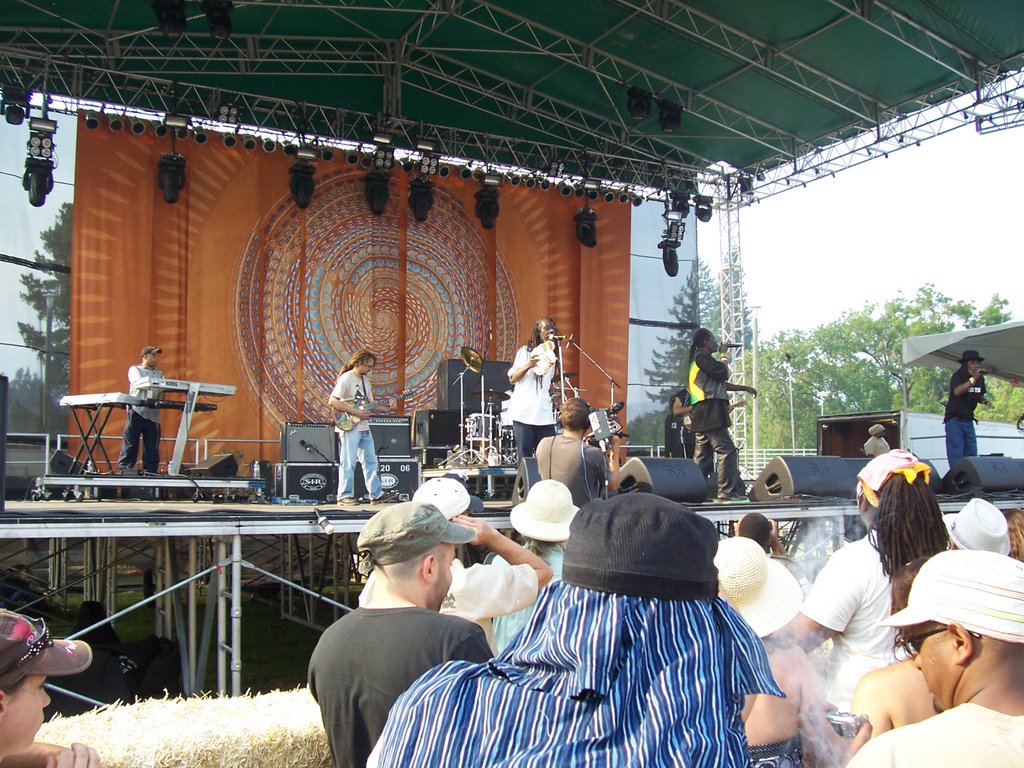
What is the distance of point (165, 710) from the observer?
308cm

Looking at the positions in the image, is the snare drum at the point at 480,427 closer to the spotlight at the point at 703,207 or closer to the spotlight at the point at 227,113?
the spotlight at the point at 227,113

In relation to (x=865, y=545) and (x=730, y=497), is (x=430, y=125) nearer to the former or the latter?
(x=730, y=497)

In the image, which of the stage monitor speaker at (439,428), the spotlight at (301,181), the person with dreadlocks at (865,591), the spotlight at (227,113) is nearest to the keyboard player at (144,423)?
the stage monitor speaker at (439,428)

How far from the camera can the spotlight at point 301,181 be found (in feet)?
42.5

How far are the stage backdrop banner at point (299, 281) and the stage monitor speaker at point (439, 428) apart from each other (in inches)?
47.0

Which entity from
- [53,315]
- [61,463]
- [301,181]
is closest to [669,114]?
[301,181]

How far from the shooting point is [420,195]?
45.1 ft

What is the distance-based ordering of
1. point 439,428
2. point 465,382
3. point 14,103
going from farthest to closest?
1. point 465,382
2. point 439,428
3. point 14,103

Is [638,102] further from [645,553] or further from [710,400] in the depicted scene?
[645,553]

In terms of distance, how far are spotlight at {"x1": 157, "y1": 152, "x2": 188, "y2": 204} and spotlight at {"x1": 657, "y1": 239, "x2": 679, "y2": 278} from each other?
769cm

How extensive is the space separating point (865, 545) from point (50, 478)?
7.80m

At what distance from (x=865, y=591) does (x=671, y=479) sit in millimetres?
5151

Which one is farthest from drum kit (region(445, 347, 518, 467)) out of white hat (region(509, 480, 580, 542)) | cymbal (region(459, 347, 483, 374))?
white hat (region(509, 480, 580, 542))

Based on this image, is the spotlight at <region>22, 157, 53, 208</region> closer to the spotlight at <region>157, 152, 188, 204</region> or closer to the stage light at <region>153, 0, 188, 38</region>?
the spotlight at <region>157, 152, 188, 204</region>
